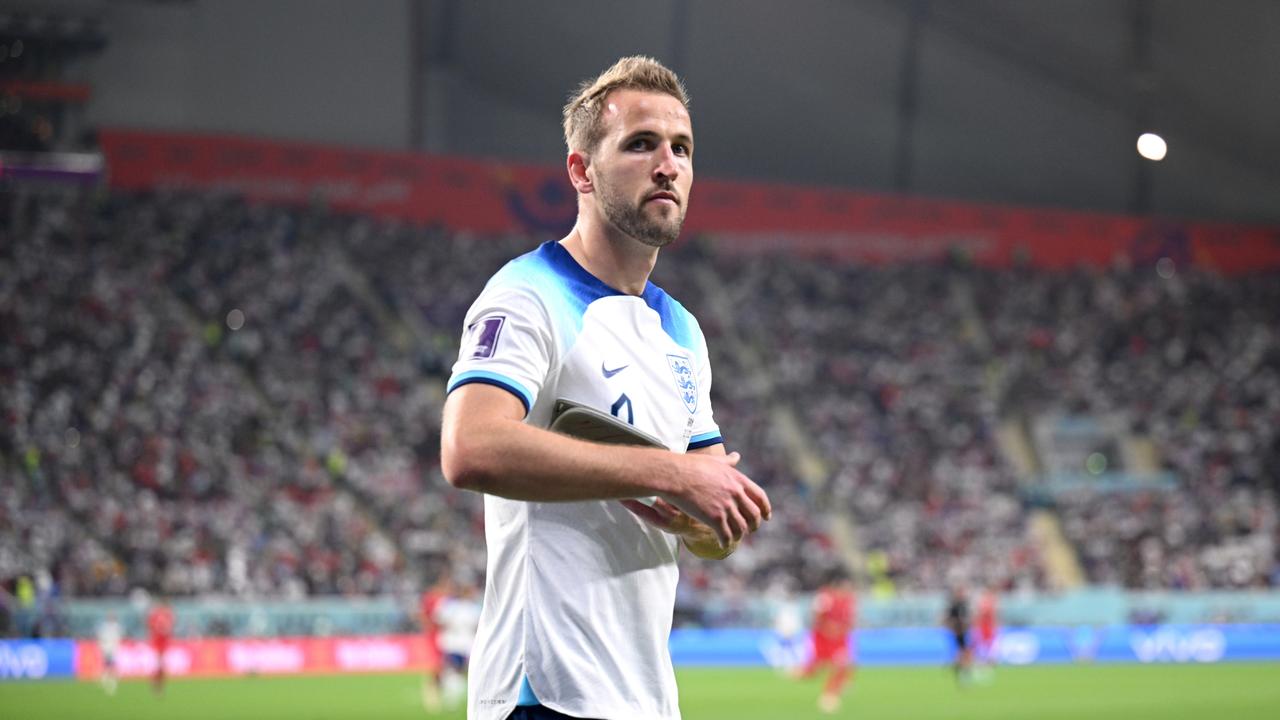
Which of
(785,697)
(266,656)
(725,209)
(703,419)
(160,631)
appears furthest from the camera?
(725,209)

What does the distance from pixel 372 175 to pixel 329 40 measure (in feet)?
13.7

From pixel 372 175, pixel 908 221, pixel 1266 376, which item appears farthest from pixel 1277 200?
pixel 372 175

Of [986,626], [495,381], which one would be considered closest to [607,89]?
[495,381]

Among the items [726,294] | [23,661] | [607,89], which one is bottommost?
[23,661]

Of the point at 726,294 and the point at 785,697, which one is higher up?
the point at 726,294

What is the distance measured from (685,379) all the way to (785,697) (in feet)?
67.3

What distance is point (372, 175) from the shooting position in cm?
4247

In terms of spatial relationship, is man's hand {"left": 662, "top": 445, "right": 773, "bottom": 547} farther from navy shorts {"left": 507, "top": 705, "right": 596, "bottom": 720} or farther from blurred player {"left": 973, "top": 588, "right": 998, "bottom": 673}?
blurred player {"left": 973, "top": 588, "right": 998, "bottom": 673}

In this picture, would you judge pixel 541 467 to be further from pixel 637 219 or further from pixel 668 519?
pixel 637 219

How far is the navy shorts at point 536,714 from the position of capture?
3.22 metres

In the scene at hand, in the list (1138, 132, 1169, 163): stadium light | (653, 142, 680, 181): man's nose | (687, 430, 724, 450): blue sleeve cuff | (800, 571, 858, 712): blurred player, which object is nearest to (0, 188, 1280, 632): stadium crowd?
(800, 571, 858, 712): blurred player

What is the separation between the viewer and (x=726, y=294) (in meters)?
44.8

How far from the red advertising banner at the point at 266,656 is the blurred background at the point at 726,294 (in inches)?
6.1

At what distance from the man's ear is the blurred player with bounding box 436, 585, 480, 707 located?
18360 millimetres
